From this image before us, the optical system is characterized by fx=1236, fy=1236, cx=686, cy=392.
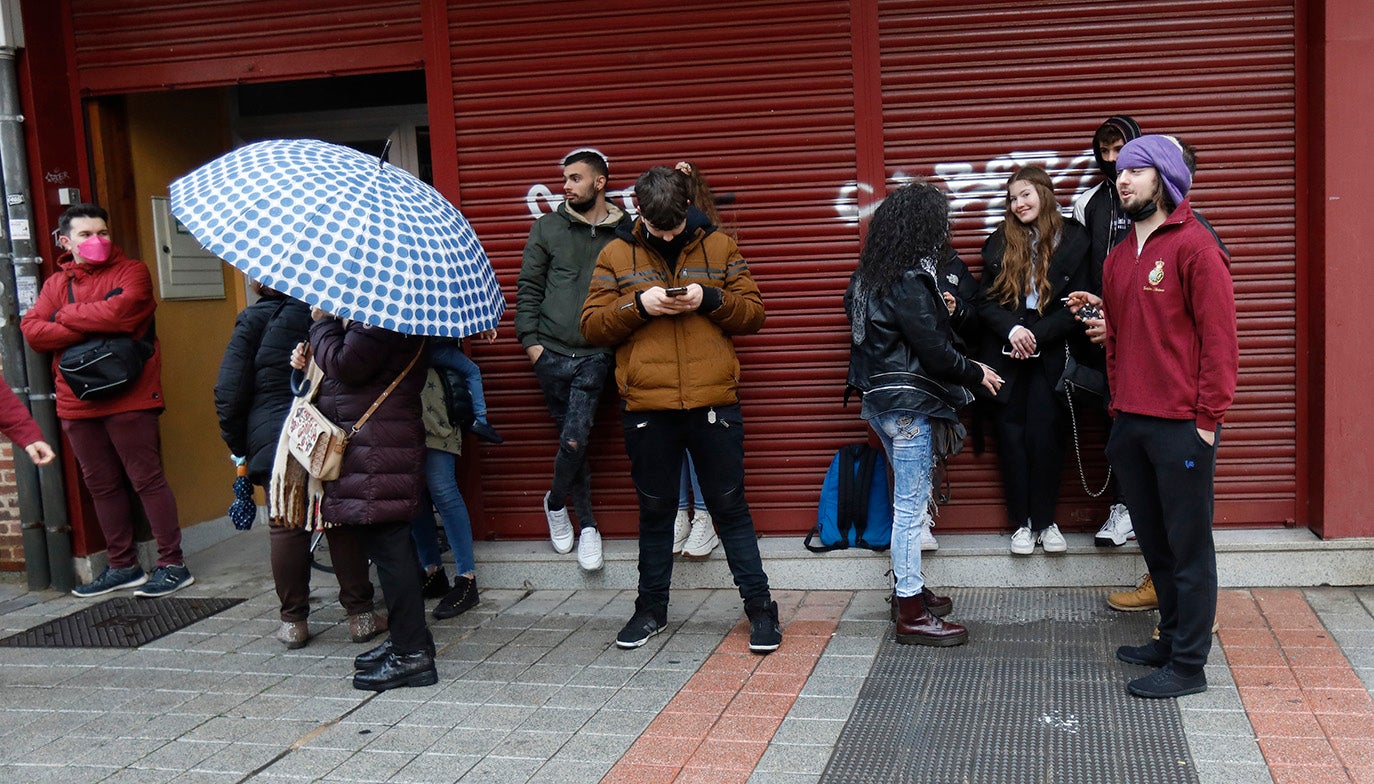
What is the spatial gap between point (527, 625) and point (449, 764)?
5.50ft

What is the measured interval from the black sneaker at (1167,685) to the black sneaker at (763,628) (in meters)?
1.46

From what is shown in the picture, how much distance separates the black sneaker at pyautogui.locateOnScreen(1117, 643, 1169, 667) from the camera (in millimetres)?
4879

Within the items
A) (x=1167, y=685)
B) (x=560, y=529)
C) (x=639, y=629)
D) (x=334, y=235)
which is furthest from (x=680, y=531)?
(x=334, y=235)

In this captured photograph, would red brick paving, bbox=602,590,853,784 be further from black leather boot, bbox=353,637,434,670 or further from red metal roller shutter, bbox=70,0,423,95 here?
red metal roller shutter, bbox=70,0,423,95

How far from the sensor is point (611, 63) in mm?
6504

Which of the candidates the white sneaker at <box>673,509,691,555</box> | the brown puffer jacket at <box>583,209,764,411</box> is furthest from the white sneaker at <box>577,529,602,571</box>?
the brown puffer jacket at <box>583,209,764,411</box>

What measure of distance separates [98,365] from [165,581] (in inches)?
48.7

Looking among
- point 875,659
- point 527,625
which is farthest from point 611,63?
point 875,659

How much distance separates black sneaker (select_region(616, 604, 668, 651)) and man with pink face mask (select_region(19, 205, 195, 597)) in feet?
9.54

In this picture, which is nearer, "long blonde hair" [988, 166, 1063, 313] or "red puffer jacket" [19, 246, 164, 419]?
"long blonde hair" [988, 166, 1063, 313]

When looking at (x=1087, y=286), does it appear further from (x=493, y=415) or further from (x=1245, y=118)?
(x=493, y=415)

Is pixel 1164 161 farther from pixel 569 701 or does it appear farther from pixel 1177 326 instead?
pixel 569 701

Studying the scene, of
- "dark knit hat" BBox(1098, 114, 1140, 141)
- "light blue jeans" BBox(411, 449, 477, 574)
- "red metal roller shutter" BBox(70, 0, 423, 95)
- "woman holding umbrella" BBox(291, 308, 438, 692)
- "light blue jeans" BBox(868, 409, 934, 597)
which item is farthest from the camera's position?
"red metal roller shutter" BBox(70, 0, 423, 95)

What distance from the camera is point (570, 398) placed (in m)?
6.24
